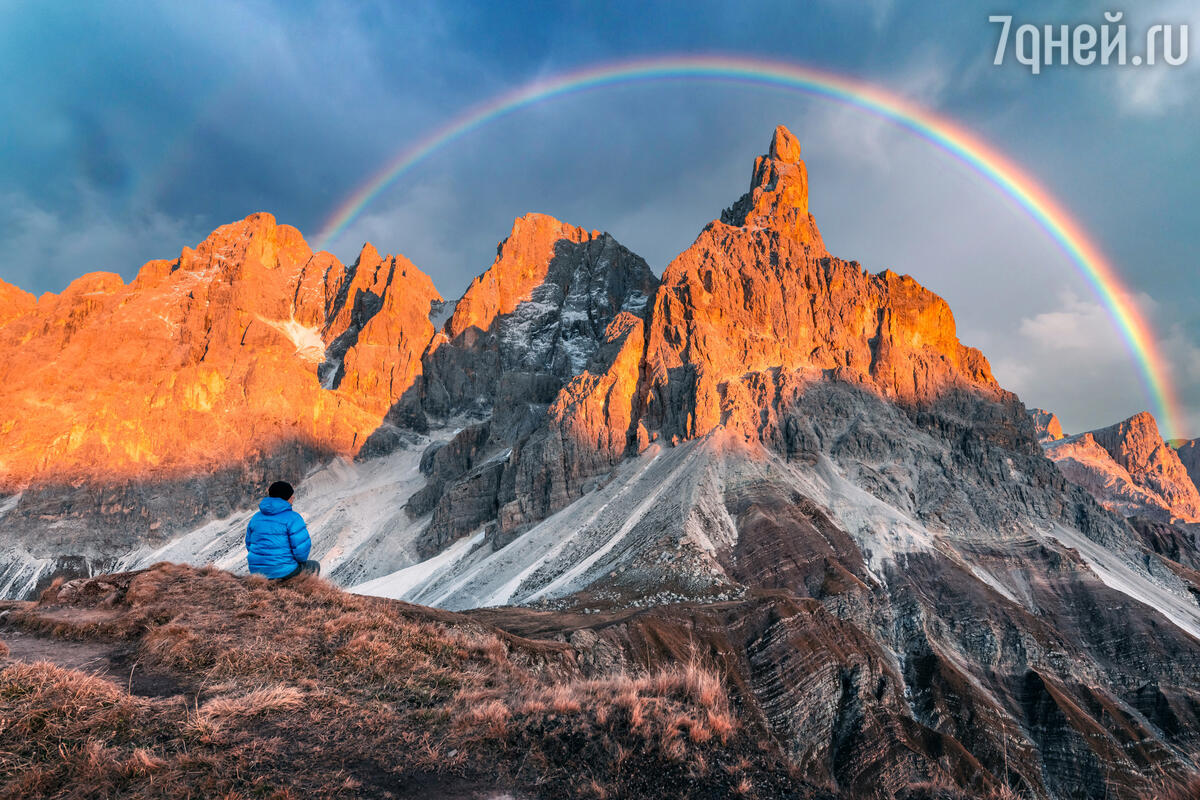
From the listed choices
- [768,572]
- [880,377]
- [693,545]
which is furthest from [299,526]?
[880,377]

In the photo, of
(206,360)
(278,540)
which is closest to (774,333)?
(278,540)

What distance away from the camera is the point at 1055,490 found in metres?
80.5

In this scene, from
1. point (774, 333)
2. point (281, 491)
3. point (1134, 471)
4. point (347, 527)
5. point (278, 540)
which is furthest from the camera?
point (1134, 471)

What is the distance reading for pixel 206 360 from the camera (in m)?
132

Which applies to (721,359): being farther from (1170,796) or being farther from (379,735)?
(379,735)

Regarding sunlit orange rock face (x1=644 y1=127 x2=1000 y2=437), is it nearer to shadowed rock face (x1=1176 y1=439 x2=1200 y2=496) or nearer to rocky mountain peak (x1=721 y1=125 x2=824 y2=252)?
rocky mountain peak (x1=721 y1=125 x2=824 y2=252)

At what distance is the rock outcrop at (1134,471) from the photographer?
15025 centimetres

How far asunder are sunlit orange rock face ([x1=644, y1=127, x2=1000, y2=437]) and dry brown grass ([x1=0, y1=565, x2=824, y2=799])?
63272 millimetres

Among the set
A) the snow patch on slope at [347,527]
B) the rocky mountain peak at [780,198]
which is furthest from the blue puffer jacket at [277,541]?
the rocky mountain peak at [780,198]

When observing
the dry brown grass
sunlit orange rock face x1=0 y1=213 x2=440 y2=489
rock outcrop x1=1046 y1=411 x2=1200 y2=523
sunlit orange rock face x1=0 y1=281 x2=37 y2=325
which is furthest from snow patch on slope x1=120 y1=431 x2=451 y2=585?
rock outcrop x1=1046 y1=411 x2=1200 y2=523

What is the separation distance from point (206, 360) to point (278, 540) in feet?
480

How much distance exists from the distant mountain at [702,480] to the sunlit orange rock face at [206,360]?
0.75 meters

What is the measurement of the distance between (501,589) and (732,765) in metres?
48.2

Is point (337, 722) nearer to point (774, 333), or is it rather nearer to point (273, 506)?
point (273, 506)
